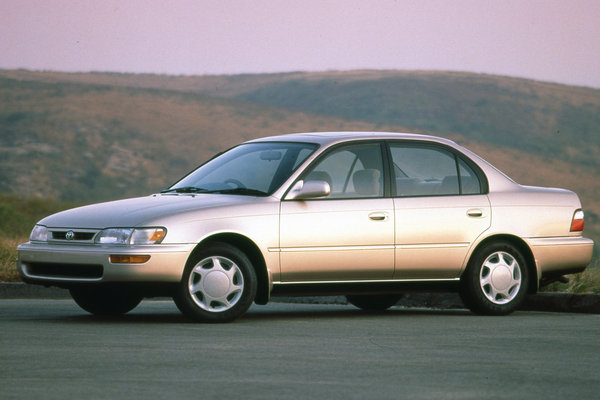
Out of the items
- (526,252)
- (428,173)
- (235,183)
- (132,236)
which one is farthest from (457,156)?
(132,236)

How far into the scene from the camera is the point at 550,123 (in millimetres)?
106562

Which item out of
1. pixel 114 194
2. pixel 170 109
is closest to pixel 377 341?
pixel 114 194

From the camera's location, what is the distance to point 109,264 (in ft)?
33.6

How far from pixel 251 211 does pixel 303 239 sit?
511 millimetres

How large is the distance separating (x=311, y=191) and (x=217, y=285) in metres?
1.10

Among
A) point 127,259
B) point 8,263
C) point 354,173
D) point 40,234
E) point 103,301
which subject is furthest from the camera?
point 8,263

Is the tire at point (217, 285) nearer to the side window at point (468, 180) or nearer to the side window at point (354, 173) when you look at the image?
the side window at point (354, 173)

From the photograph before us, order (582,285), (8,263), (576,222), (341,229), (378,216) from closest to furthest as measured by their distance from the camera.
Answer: (341,229) → (378,216) → (576,222) → (582,285) → (8,263)

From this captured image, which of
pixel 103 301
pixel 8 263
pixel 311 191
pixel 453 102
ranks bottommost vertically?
pixel 103 301

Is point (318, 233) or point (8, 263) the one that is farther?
point (8, 263)

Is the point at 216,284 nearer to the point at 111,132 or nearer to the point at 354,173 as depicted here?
the point at 354,173

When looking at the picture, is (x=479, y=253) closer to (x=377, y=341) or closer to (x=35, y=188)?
(x=377, y=341)

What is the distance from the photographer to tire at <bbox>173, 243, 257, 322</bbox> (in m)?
10.5

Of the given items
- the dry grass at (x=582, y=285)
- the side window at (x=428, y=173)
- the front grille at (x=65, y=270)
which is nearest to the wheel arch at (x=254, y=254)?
the front grille at (x=65, y=270)
